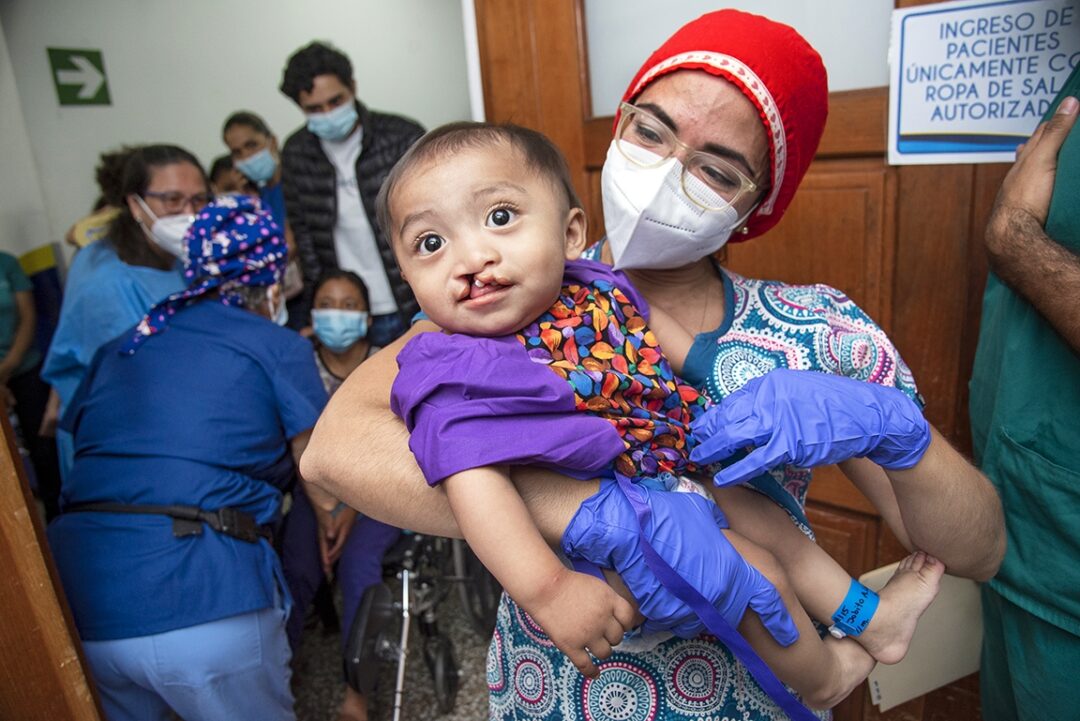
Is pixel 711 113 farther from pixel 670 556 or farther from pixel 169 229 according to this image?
pixel 169 229

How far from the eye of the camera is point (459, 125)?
1.10m

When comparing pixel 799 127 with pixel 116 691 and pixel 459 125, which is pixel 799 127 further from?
pixel 116 691

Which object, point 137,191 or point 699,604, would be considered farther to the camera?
point 137,191

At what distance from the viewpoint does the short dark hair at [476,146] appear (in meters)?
1.06

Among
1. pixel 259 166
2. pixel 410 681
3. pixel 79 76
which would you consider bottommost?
pixel 410 681

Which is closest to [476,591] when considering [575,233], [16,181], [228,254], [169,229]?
[228,254]

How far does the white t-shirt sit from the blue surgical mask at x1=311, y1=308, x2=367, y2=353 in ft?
1.32

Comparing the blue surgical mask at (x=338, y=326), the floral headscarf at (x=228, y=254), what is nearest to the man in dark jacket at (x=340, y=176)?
the blue surgical mask at (x=338, y=326)

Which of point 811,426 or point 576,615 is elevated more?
point 811,426

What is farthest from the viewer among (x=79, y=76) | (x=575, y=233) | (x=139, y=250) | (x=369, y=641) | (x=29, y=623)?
(x=79, y=76)

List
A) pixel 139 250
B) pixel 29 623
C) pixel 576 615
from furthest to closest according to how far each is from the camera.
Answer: pixel 139 250 < pixel 29 623 < pixel 576 615

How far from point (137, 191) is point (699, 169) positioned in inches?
93.6

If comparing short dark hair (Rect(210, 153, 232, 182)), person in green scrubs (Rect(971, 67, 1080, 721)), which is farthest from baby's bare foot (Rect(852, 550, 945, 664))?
short dark hair (Rect(210, 153, 232, 182))

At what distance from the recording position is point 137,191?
2.79 metres
